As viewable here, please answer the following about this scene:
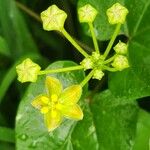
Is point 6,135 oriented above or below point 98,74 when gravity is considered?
below

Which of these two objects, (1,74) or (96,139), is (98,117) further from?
(1,74)

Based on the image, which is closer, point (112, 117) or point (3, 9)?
point (112, 117)

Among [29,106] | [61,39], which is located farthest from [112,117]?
[61,39]

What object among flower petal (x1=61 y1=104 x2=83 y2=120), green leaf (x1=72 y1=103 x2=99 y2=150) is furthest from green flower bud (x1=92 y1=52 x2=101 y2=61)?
green leaf (x1=72 y1=103 x2=99 y2=150)

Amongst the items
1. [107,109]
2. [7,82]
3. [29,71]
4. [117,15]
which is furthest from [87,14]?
[7,82]

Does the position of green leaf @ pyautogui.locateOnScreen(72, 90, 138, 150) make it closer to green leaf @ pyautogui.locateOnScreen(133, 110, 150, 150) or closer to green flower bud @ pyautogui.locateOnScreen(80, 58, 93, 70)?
green leaf @ pyautogui.locateOnScreen(133, 110, 150, 150)

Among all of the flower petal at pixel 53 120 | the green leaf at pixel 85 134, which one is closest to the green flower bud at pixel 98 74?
the flower petal at pixel 53 120

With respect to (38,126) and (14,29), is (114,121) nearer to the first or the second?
→ (38,126)
